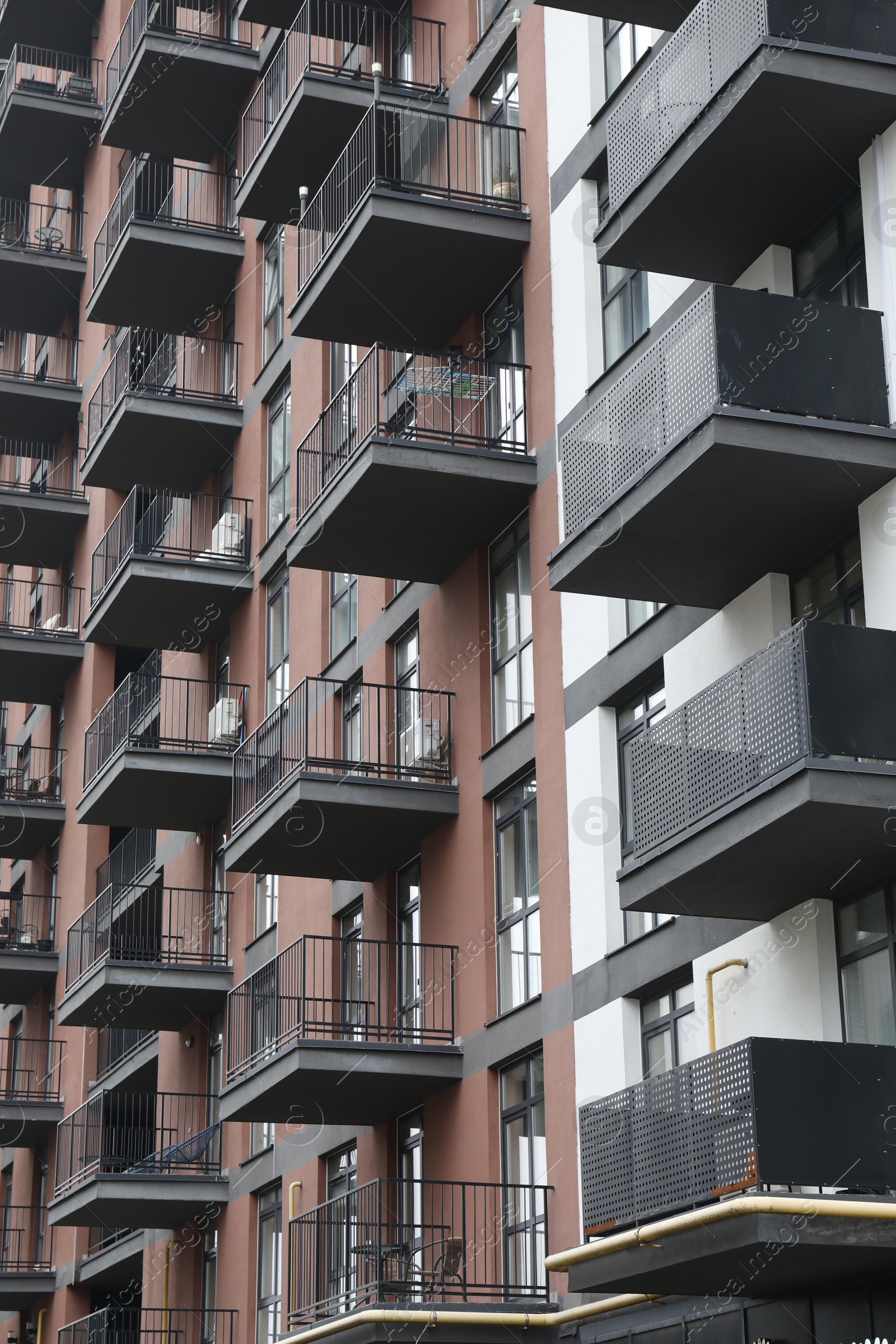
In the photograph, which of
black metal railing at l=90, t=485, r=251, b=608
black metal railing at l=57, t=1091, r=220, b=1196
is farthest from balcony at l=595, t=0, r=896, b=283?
black metal railing at l=57, t=1091, r=220, b=1196

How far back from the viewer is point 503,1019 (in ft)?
62.9

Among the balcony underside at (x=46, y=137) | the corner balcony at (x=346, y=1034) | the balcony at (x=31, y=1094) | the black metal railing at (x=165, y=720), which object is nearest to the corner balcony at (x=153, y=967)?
the black metal railing at (x=165, y=720)

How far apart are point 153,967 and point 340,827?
23.5ft

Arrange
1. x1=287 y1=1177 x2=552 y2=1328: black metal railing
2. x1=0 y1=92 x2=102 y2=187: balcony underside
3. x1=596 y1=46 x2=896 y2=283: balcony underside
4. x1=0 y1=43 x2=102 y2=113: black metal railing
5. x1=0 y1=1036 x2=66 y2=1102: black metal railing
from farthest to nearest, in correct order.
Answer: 1. x1=0 y1=92 x2=102 y2=187: balcony underside
2. x1=0 y1=43 x2=102 y2=113: black metal railing
3. x1=0 y1=1036 x2=66 y2=1102: black metal railing
4. x1=287 y1=1177 x2=552 y2=1328: black metal railing
5. x1=596 y1=46 x2=896 y2=283: balcony underside

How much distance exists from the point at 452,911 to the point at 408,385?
19.8ft

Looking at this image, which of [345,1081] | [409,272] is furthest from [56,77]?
[345,1081]

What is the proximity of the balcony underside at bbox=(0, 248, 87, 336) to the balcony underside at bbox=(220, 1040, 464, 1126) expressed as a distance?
21.6 m

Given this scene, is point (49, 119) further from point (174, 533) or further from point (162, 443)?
point (162, 443)

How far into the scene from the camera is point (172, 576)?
27.9 metres

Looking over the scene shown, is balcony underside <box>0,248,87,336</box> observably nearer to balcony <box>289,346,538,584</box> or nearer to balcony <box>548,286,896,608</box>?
balcony <box>289,346,538,584</box>

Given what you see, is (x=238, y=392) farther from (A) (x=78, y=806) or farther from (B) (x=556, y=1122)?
(B) (x=556, y=1122)

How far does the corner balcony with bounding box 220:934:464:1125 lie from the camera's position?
19.7 metres

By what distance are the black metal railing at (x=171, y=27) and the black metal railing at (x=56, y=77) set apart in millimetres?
4774

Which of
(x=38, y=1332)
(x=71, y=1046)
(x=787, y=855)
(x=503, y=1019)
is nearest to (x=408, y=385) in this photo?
(x=503, y=1019)
